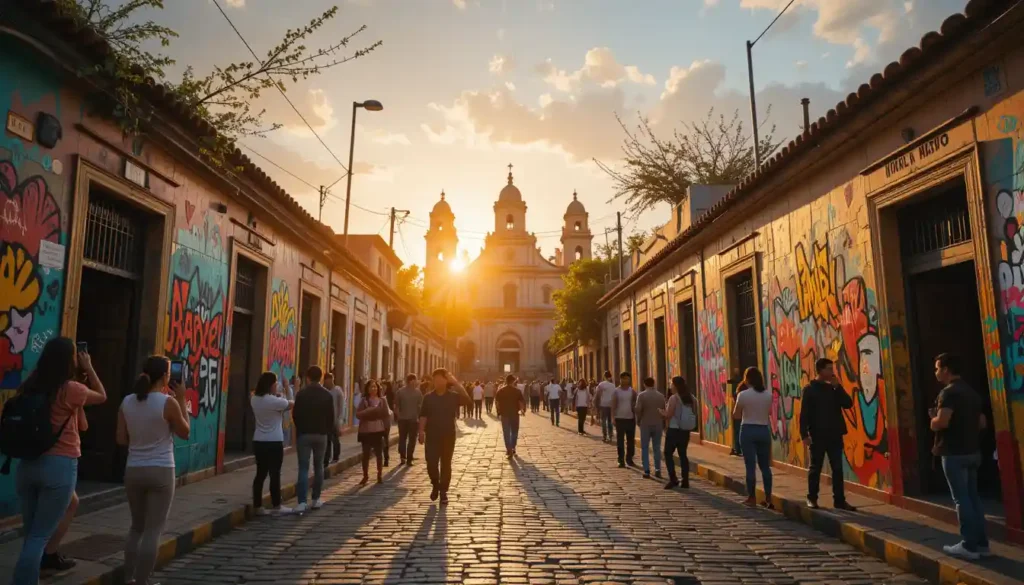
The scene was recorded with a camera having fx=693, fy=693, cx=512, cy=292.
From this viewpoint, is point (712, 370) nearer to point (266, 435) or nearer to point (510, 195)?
point (266, 435)

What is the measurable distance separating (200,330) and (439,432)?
3978mm

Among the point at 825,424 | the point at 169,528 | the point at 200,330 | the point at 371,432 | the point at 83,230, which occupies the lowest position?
the point at 169,528

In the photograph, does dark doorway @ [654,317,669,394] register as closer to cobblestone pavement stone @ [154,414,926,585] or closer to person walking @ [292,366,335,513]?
cobblestone pavement stone @ [154,414,926,585]

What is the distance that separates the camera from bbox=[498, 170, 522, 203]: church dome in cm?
6162

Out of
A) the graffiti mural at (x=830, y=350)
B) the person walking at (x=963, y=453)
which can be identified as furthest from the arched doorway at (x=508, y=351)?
the person walking at (x=963, y=453)

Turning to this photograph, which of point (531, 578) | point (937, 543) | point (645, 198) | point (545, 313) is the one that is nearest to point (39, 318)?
point (531, 578)

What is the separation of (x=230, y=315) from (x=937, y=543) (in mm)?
9806

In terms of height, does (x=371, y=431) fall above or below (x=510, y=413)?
below

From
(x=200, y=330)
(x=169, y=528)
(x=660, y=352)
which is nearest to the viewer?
(x=169, y=528)

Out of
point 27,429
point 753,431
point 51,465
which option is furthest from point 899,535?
point 27,429

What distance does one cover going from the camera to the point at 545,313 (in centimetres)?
5962

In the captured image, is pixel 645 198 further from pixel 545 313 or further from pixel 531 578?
pixel 545 313

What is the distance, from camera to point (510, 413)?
14.0 meters

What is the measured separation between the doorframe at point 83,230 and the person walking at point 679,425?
6.90m
